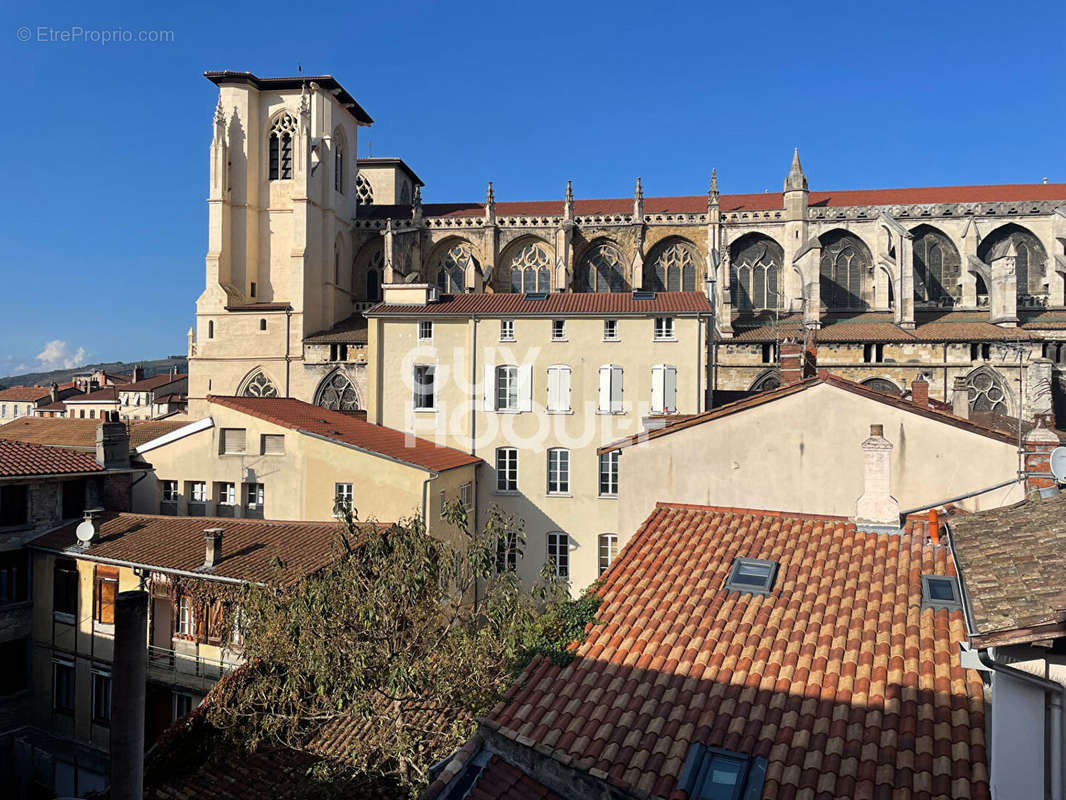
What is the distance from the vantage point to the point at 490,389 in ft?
84.6

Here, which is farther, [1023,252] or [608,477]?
[1023,252]

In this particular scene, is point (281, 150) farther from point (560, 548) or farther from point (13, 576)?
point (13, 576)

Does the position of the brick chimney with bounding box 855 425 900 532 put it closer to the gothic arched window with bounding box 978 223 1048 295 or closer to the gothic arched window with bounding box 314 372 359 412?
the gothic arched window with bounding box 314 372 359 412

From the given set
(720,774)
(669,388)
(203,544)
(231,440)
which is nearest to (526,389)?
(669,388)

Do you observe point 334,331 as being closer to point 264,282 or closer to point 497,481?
point 264,282

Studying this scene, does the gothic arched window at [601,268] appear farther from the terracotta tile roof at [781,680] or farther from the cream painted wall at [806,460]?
the terracotta tile roof at [781,680]

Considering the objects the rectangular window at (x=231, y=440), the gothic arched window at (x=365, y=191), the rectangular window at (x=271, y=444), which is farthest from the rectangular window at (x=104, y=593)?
the gothic arched window at (x=365, y=191)

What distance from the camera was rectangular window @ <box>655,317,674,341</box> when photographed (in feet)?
82.2

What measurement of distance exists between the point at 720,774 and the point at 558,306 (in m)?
20.7

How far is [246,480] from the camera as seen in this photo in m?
21.9

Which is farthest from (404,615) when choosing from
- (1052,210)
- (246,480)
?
(1052,210)

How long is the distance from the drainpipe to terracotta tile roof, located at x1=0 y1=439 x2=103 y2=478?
21.2 m

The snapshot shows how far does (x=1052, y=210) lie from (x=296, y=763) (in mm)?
46857

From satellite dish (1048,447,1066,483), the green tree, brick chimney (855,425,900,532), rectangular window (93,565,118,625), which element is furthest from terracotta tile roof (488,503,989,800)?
rectangular window (93,565,118,625)
